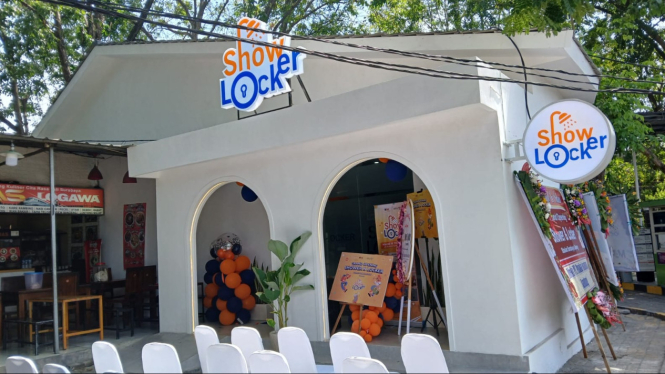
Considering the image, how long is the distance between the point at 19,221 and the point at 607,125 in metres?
13.9

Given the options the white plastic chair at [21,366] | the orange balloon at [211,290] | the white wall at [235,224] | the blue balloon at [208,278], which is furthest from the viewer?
the white wall at [235,224]

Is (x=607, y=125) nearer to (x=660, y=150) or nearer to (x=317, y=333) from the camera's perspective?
(x=317, y=333)

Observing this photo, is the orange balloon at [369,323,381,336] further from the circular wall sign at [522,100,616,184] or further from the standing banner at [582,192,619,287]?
the standing banner at [582,192,619,287]

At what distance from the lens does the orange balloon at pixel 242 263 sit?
31.0 feet

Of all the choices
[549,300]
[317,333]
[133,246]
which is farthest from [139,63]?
[549,300]

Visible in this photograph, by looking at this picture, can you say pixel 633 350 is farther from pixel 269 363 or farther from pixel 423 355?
pixel 269 363

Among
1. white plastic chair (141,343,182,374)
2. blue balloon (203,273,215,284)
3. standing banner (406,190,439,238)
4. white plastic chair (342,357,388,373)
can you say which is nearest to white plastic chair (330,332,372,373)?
white plastic chair (342,357,388,373)

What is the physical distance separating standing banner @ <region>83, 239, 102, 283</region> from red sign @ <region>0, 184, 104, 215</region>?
1615mm

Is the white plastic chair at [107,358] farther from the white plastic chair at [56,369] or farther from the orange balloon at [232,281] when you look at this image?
the orange balloon at [232,281]

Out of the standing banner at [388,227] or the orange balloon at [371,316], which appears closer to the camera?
the orange balloon at [371,316]

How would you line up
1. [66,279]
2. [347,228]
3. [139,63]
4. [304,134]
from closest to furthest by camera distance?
1. [304,134]
2. [66,279]
3. [347,228]
4. [139,63]

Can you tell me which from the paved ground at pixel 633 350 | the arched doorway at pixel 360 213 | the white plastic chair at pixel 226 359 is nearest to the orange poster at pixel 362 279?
the arched doorway at pixel 360 213

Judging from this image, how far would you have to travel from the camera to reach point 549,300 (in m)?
6.84

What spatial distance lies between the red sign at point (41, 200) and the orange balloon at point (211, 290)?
274cm
